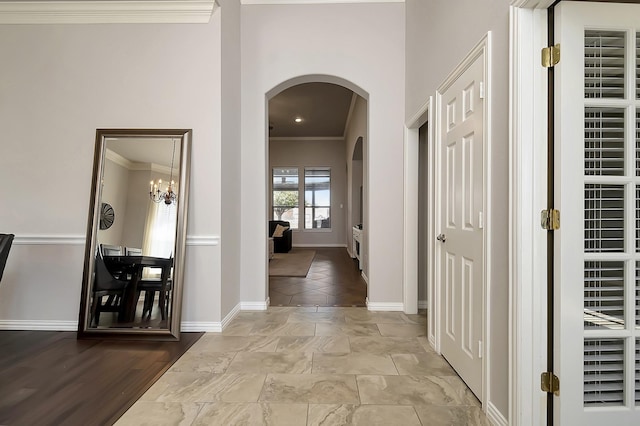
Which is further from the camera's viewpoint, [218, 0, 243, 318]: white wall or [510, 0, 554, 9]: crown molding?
[218, 0, 243, 318]: white wall

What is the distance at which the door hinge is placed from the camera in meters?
1.47

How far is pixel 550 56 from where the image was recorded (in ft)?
4.90

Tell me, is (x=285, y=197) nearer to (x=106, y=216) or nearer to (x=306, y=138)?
(x=306, y=138)

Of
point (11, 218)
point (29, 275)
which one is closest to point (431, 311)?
point (29, 275)

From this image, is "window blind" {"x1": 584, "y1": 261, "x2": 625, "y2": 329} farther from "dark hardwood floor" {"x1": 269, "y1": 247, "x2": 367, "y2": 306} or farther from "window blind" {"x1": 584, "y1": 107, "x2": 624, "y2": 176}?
"dark hardwood floor" {"x1": 269, "y1": 247, "x2": 367, "y2": 306}

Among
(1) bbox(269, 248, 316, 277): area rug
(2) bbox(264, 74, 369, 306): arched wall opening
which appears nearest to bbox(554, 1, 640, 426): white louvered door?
(2) bbox(264, 74, 369, 306): arched wall opening

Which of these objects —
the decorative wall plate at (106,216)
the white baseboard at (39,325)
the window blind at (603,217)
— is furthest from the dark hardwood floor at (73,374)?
the window blind at (603,217)

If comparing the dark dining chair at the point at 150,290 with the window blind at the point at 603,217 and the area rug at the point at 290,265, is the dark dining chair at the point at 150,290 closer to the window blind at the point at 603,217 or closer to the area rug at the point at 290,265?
the area rug at the point at 290,265

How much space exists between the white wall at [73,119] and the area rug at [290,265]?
2951 mm

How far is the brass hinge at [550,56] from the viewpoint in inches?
58.1

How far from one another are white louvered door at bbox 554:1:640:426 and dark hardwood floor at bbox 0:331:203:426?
7.52 ft

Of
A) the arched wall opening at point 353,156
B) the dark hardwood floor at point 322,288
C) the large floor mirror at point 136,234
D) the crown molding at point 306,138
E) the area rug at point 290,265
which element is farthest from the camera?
the crown molding at point 306,138

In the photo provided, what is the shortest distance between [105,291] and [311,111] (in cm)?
584

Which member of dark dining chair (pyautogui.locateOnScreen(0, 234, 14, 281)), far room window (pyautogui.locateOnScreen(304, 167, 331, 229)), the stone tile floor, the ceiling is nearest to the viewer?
the stone tile floor
